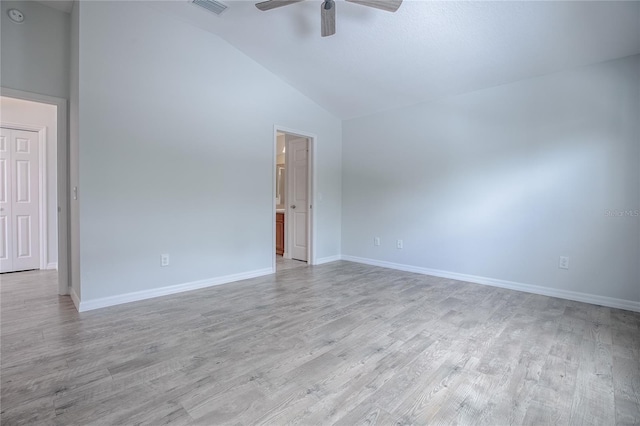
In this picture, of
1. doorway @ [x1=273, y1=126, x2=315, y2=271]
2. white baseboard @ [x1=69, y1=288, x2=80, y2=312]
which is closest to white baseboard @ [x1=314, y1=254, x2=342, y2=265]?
doorway @ [x1=273, y1=126, x2=315, y2=271]

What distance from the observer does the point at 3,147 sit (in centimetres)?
425

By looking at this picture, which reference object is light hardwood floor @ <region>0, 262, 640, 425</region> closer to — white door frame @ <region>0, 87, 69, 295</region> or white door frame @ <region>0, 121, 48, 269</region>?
white door frame @ <region>0, 87, 69, 295</region>

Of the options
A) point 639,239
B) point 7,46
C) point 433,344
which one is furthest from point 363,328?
point 7,46

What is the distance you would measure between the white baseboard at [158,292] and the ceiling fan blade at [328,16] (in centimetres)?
296

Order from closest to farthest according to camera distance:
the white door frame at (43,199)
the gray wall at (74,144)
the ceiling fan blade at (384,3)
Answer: the ceiling fan blade at (384,3), the gray wall at (74,144), the white door frame at (43,199)

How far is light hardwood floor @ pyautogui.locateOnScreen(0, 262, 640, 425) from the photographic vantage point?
1493 mm

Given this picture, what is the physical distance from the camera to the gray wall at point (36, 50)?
2.86m

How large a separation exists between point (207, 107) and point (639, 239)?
4.70 metres

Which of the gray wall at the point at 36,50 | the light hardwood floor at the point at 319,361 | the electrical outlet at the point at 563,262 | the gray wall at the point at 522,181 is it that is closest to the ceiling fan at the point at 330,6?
the gray wall at the point at 522,181

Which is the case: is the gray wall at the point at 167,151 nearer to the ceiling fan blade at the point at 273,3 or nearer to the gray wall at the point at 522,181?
the ceiling fan blade at the point at 273,3

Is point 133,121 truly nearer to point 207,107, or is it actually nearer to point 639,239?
point 207,107

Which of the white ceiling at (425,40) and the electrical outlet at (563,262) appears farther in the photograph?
the electrical outlet at (563,262)

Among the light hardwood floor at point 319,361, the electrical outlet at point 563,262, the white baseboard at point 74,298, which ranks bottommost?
the light hardwood floor at point 319,361

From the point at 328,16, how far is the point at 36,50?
2.97 metres
